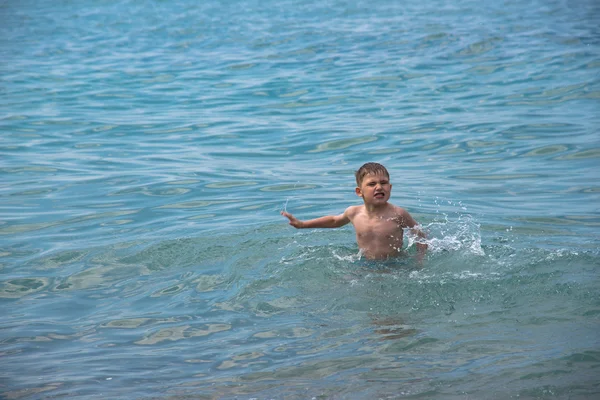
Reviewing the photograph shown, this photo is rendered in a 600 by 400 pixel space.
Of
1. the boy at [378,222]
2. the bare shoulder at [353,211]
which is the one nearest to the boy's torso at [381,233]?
the boy at [378,222]

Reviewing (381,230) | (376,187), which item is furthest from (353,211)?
→ (376,187)

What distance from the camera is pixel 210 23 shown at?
23625mm

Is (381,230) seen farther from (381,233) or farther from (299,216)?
(299,216)

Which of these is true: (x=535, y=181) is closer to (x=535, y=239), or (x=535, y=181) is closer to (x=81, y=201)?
(x=535, y=239)

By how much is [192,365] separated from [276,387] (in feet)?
2.14

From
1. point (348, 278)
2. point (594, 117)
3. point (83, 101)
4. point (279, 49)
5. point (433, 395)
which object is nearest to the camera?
point (433, 395)

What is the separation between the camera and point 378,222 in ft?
23.3

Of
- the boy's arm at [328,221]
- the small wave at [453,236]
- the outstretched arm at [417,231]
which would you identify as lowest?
the small wave at [453,236]

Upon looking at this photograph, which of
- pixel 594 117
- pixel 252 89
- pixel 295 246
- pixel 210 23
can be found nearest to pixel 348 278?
pixel 295 246

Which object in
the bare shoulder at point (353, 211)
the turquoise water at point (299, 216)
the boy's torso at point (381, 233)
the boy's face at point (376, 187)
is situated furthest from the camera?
the bare shoulder at point (353, 211)

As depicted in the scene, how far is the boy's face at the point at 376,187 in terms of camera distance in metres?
6.86

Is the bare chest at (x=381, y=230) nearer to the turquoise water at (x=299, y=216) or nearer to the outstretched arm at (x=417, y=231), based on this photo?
the outstretched arm at (x=417, y=231)

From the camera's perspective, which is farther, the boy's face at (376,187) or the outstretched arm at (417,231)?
the outstretched arm at (417,231)

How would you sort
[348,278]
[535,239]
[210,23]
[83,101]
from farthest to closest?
[210,23] < [83,101] < [535,239] < [348,278]
